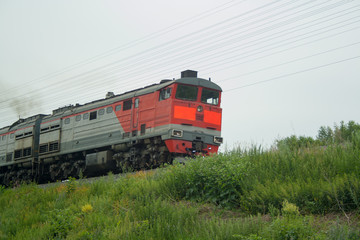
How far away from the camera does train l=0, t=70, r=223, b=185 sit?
16.4m

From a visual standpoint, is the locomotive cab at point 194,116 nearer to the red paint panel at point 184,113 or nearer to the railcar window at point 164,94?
the red paint panel at point 184,113

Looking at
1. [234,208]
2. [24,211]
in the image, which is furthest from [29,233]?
[234,208]

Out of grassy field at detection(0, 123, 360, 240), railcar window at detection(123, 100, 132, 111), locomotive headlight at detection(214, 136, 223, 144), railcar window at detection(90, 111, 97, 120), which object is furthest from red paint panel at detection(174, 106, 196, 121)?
railcar window at detection(90, 111, 97, 120)

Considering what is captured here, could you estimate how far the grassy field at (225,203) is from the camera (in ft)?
20.9

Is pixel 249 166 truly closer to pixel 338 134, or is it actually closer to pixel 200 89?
pixel 338 134

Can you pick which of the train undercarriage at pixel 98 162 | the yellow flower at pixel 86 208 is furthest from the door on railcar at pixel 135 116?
the yellow flower at pixel 86 208

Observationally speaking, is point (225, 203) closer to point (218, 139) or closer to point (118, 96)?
point (218, 139)

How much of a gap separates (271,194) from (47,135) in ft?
63.0

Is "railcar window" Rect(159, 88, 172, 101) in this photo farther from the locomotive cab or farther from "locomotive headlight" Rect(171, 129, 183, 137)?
"locomotive headlight" Rect(171, 129, 183, 137)

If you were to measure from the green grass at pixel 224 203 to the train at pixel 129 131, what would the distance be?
3.34 m

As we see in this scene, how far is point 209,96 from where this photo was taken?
17375 millimetres

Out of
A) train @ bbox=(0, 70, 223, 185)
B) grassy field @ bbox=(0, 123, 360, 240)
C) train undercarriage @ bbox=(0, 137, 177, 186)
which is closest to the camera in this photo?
grassy field @ bbox=(0, 123, 360, 240)

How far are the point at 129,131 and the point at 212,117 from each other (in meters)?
3.99

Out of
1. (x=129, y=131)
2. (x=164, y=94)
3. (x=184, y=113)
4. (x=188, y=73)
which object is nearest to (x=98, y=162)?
(x=129, y=131)
